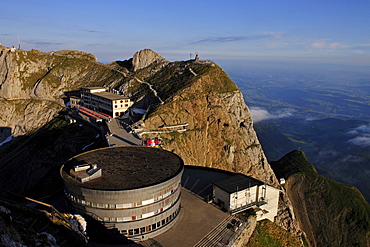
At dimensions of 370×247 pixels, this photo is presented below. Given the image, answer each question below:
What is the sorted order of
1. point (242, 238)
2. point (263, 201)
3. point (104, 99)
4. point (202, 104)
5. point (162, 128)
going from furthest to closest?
point (104, 99) < point (202, 104) < point (162, 128) < point (263, 201) < point (242, 238)

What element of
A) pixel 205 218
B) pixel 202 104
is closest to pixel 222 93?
pixel 202 104

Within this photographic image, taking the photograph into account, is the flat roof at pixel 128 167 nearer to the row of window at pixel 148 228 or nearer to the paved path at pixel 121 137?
the row of window at pixel 148 228

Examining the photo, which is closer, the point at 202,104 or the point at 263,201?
the point at 263,201

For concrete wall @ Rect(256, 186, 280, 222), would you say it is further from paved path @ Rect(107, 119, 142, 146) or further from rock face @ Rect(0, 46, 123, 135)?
rock face @ Rect(0, 46, 123, 135)

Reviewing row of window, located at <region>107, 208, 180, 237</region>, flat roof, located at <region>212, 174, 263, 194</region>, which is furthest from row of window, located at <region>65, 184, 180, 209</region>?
flat roof, located at <region>212, 174, 263, 194</region>

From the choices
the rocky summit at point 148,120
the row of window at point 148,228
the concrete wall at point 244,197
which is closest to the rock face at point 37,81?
the rocky summit at point 148,120

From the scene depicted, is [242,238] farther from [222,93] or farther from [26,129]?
[26,129]
